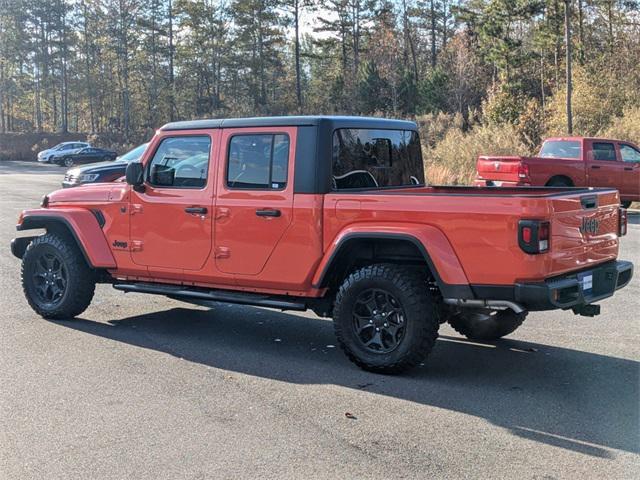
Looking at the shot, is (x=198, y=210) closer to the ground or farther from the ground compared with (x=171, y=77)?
closer to the ground

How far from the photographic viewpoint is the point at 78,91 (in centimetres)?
7950

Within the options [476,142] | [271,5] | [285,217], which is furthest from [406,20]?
[285,217]

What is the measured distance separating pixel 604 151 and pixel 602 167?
475mm

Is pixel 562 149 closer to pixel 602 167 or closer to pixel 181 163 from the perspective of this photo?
pixel 602 167

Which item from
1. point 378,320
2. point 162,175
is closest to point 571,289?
point 378,320

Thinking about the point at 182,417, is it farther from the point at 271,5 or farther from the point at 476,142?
the point at 271,5

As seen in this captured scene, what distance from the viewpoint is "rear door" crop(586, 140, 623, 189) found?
1789 cm

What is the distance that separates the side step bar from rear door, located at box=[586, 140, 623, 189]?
1367cm

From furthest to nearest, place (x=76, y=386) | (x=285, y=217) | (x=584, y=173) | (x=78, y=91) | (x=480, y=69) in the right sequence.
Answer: (x=78, y=91)
(x=480, y=69)
(x=584, y=173)
(x=285, y=217)
(x=76, y=386)

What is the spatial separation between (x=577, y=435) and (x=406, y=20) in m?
67.5

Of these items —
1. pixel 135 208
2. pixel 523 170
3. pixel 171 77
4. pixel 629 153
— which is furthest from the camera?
pixel 171 77

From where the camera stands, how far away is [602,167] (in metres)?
18.0

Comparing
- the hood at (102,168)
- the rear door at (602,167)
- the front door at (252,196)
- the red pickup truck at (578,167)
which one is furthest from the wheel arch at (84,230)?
the rear door at (602,167)

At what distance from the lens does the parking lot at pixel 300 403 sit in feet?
13.0
